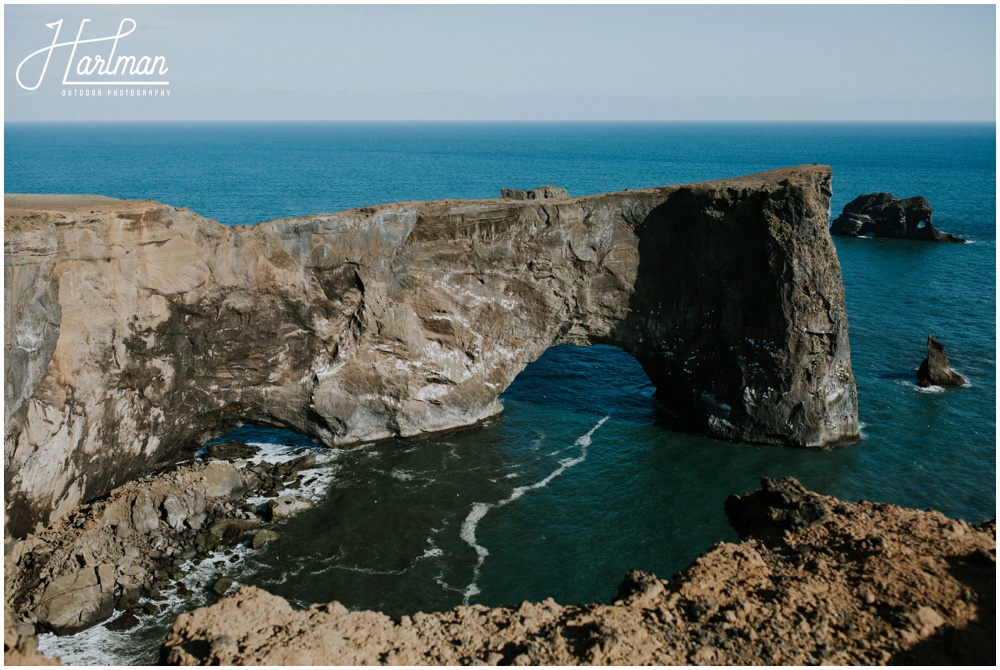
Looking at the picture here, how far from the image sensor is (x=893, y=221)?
109 metres

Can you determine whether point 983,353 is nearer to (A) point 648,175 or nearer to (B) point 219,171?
(A) point 648,175

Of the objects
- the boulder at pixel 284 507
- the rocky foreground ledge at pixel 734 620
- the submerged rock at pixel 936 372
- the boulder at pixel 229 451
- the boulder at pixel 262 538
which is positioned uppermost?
the rocky foreground ledge at pixel 734 620

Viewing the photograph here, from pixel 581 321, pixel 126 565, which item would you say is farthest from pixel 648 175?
pixel 126 565

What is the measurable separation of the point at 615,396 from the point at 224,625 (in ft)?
122

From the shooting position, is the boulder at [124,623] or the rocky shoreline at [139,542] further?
the rocky shoreline at [139,542]

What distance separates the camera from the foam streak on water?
118 ft

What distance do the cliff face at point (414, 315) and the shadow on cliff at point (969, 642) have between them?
2629cm

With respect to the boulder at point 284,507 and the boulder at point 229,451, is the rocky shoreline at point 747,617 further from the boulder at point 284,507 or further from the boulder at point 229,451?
the boulder at point 229,451

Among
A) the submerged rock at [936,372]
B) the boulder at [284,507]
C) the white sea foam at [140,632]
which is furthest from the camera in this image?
the submerged rock at [936,372]

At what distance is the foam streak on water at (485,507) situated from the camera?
35.8 meters

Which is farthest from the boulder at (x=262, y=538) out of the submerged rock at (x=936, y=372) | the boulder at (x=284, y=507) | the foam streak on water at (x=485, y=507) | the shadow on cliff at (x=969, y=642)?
the submerged rock at (x=936, y=372)

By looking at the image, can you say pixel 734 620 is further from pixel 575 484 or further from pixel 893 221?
pixel 893 221

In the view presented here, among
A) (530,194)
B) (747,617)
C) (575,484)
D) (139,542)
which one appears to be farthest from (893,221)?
(139,542)

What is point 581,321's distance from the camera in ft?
169
